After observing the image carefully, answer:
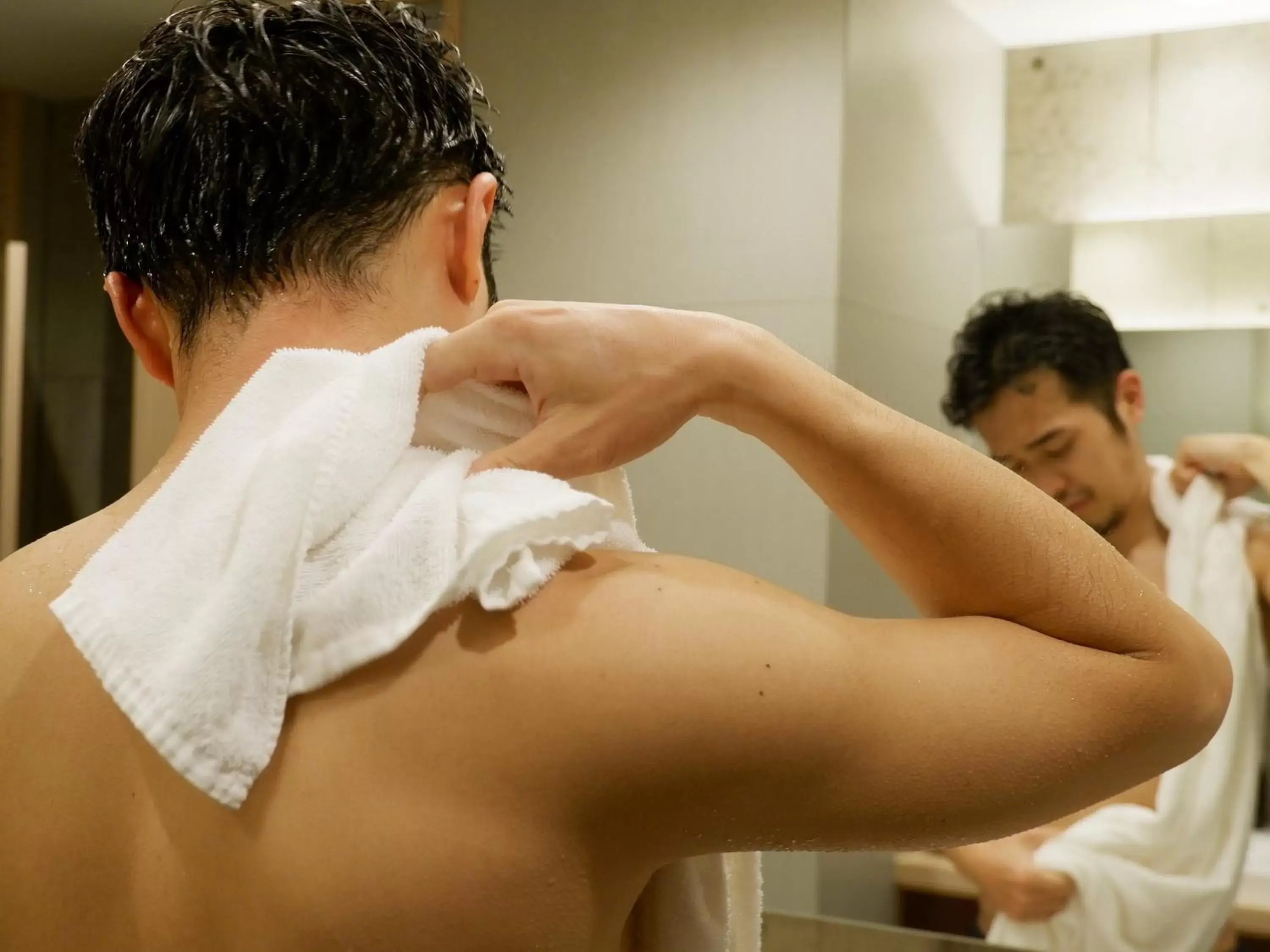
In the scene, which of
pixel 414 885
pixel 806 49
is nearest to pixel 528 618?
pixel 414 885

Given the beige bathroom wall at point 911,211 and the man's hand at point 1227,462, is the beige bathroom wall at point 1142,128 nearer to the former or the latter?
the beige bathroom wall at point 911,211

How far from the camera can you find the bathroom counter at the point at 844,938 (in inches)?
55.2

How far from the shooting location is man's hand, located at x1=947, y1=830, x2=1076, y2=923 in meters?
1.33

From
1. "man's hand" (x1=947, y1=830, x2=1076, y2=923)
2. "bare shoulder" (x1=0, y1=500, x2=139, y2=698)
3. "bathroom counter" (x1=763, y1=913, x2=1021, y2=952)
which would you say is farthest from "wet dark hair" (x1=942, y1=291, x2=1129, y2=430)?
"bare shoulder" (x1=0, y1=500, x2=139, y2=698)

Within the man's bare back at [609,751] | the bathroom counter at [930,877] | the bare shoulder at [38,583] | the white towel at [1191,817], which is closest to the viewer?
the man's bare back at [609,751]

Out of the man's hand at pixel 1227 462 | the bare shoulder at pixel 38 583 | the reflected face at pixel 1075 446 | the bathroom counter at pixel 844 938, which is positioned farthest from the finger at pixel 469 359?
the bathroom counter at pixel 844 938

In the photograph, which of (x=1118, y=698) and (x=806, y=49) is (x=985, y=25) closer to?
(x=806, y=49)

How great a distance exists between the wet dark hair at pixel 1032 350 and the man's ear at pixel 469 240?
0.85 m

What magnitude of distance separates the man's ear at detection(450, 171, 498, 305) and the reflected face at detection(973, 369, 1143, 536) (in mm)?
825

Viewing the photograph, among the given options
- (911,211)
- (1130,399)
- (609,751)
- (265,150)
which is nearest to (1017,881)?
(1130,399)

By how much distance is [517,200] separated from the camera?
1640 mm

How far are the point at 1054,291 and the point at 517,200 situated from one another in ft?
2.35

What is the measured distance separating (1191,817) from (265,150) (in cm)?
115

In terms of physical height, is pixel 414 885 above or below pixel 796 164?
below
